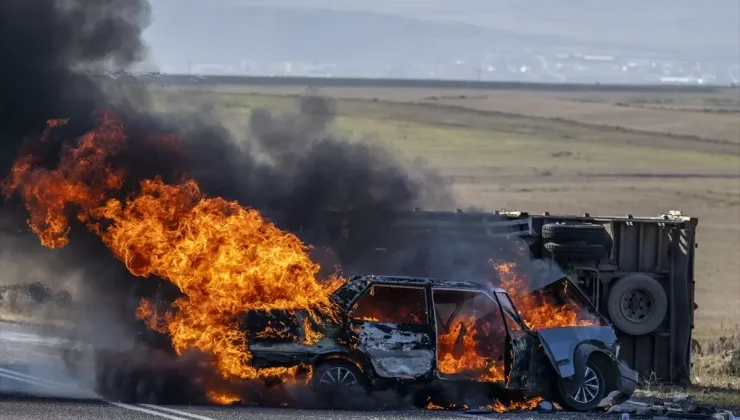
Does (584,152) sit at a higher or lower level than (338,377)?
higher

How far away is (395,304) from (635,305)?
5494mm

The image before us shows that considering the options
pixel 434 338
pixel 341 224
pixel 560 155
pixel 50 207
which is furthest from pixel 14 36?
pixel 560 155

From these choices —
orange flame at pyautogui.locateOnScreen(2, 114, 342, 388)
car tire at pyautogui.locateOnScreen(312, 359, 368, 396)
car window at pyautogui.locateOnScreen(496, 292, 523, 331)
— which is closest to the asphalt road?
car tire at pyautogui.locateOnScreen(312, 359, 368, 396)

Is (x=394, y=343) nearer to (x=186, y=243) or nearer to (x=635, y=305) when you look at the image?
(x=186, y=243)

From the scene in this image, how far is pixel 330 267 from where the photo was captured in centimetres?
1620

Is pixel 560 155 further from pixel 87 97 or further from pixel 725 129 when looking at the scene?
pixel 87 97

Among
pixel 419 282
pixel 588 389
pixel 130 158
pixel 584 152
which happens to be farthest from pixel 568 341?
pixel 584 152

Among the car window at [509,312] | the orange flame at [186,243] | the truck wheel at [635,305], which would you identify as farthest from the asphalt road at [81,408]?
the truck wheel at [635,305]

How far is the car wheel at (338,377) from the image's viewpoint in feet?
43.9

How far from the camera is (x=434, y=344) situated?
13500 mm

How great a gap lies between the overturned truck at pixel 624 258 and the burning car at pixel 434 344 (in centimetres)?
337

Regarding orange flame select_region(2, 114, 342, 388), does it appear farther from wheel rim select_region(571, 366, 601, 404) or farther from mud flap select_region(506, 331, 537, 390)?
wheel rim select_region(571, 366, 601, 404)

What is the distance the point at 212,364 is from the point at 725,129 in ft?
289

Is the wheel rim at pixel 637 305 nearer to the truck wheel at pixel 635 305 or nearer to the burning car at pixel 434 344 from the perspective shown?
the truck wheel at pixel 635 305
